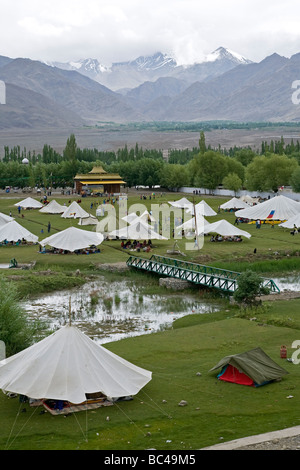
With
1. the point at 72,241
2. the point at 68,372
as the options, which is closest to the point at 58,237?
the point at 72,241

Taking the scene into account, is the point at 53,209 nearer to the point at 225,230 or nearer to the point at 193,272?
the point at 225,230

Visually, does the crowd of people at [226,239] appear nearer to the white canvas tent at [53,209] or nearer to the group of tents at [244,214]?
the group of tents at [244,214]

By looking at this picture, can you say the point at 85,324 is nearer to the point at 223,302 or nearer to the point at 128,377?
the point at 223,302

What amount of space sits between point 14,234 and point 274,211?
29212 millimetres

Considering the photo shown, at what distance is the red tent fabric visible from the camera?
25.5m

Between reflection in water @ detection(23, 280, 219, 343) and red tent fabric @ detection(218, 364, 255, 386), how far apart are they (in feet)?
32.8

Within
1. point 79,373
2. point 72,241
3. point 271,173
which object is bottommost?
point 72,241

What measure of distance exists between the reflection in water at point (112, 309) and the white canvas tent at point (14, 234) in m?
15.7

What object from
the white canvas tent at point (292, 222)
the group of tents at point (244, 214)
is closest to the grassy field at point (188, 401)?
the group of tents at point (244, 214)

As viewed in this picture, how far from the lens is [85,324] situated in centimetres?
3884

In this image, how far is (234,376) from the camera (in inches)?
1017

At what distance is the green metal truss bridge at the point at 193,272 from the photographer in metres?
44.9

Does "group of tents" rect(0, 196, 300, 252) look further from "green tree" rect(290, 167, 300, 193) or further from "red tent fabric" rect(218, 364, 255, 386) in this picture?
"red tent fabric" rect(218, 364, 255, 386)

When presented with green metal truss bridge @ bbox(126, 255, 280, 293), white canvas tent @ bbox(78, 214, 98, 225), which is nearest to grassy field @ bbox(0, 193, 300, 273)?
green metal truss bridge @ bbox(126, 255, 280, 293)
